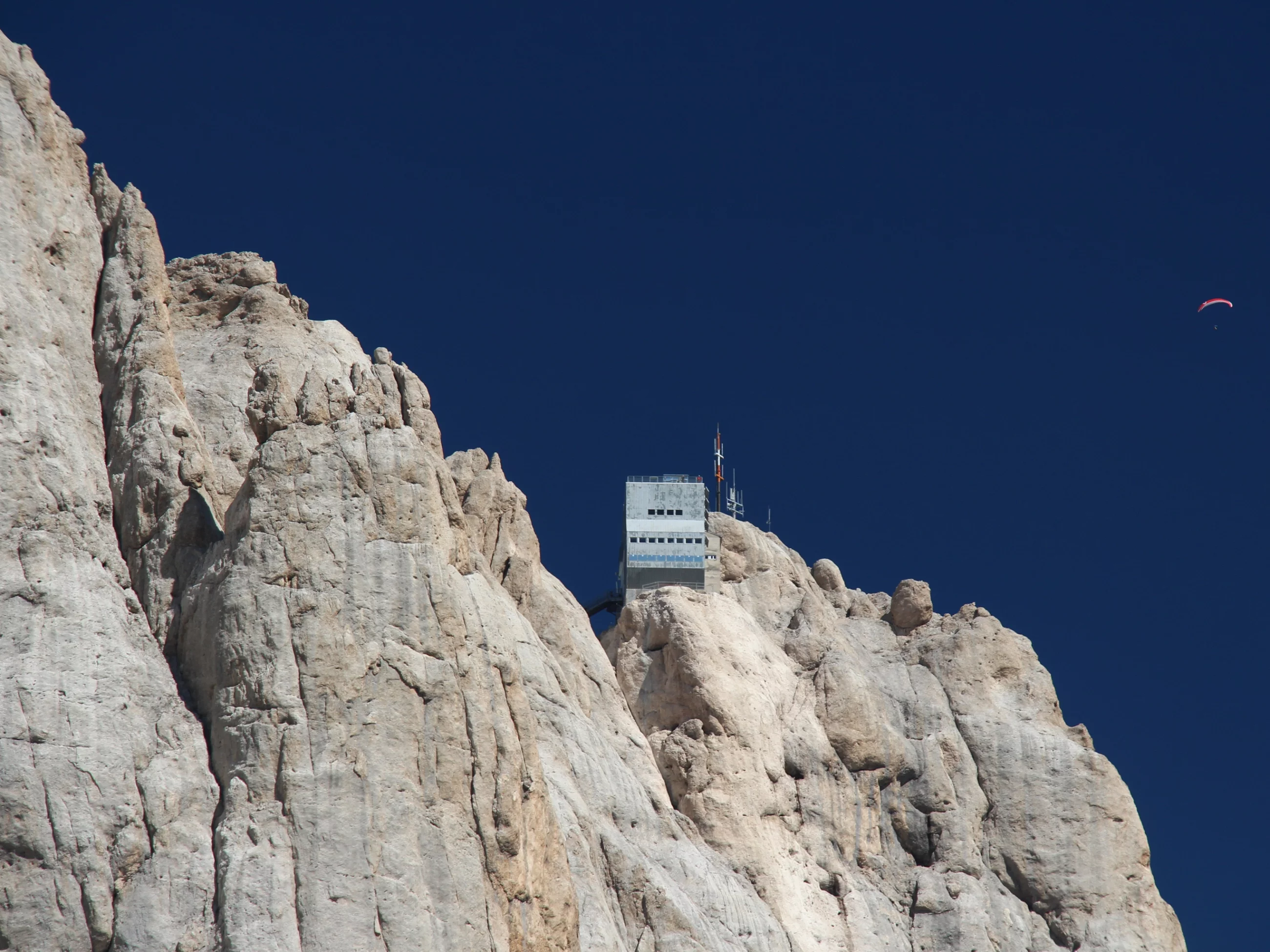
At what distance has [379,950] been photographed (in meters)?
47.2

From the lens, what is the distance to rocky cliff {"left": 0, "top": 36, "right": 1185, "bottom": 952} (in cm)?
4781

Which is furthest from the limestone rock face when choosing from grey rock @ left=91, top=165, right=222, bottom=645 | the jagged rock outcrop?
the jagged rock outcrop

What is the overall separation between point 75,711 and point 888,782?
125 ft

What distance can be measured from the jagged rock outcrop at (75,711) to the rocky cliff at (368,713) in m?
0.08

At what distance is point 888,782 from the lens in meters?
78.6

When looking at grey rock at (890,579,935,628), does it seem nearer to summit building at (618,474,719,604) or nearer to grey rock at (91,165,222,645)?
summit building at (618,474,719,604)

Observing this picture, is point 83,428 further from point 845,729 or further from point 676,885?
point 845,729

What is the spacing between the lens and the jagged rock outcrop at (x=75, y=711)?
46.4m

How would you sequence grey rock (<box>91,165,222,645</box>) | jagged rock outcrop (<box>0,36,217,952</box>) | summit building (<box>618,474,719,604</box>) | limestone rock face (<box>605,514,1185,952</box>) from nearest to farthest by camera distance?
1. jagged rock outcrop (<box>0,36,217,952</box>)
2. grey rock (<box>91,165,222,645</box>)
3. limestone rock face (<box>605,514,1185,952</box>)
4. summit building (<box>618,474,719,604</box>)

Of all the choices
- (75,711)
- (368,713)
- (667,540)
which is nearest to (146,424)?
(75,711)

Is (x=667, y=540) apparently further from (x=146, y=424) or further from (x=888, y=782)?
(x=146, y=424)

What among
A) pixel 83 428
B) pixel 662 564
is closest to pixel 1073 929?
pixel 662 564

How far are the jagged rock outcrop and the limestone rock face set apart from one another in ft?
88.6

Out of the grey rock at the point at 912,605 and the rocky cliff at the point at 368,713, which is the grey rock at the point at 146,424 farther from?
the grey rock at the point at 912,605
